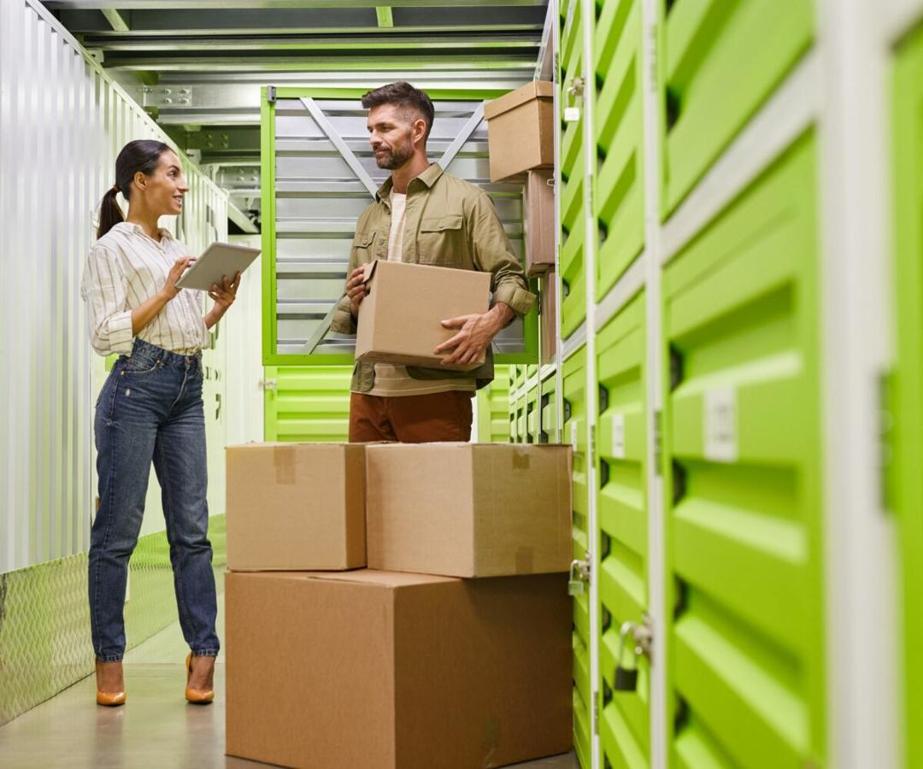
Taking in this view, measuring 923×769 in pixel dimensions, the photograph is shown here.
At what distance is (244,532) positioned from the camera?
106 inches

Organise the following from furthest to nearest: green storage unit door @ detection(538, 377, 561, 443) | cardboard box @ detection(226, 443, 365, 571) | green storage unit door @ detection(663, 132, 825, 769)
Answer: green storage unit door @ detection(538, 377, 561, 443) → cardboard box @ detection(226, 443, 365, 571) → green storage unit door @ detection(663, 132, 825, 769)

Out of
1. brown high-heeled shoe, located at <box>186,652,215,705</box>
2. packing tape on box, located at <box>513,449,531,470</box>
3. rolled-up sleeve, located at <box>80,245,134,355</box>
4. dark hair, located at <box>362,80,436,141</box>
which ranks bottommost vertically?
brown high-heeled shoe, located at <box>186,652,215,705</box>

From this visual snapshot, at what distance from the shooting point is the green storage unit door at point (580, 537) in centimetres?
234

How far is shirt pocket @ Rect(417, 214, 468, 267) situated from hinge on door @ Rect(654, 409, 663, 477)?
2028mm

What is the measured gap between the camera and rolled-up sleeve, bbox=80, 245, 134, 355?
3123 mm

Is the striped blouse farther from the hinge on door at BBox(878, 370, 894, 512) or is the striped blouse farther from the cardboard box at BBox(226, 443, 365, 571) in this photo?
the hinge on door at BBox(878, 370, 894, 512)

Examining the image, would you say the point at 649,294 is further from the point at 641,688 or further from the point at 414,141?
the point at 414,141

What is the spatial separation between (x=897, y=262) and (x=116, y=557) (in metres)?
2.94

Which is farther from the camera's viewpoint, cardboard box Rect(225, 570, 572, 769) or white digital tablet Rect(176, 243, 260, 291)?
white digital tablet Rect(176, 243, 260, 291)

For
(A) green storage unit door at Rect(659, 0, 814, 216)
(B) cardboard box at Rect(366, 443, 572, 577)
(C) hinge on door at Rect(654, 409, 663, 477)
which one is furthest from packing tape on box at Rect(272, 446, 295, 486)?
(A) green storage unit door at Rect(659, 0, 814, 216)

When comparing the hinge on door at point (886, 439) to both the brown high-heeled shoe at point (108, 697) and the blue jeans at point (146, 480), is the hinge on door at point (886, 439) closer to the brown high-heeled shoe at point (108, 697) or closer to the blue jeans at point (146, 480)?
the blue jeans at point (146, 480)

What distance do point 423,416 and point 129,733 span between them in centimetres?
125

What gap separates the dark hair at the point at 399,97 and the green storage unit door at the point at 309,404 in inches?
115

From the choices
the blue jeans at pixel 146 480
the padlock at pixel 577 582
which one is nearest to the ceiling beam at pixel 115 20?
the blue jeans at pixel 146 480
